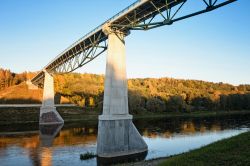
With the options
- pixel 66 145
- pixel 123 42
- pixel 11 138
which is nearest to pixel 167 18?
pixel 123 42

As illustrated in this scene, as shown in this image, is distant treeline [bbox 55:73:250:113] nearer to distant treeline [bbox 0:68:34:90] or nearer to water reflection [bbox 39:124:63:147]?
distant treeline [bbox 0:68:34:90]

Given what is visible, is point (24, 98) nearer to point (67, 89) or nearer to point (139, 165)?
point (67, 89)

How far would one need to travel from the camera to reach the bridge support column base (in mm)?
33250

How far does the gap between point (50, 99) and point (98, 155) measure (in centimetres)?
5206

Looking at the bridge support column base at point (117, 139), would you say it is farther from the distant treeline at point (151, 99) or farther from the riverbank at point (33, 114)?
the distant treeline at point (151, 99)

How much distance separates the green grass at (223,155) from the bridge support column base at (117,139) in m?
16.0

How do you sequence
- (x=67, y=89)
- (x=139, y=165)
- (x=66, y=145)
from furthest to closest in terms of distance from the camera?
(x=67, y=89)
(x=66, y=145)
(x=139, y=165)

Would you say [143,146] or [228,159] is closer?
[228,159]

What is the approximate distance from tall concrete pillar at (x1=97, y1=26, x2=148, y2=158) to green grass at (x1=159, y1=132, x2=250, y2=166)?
16.1 m

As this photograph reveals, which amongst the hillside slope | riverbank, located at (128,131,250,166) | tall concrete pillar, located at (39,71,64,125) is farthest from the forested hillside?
riverbank, located at (128,131,250,166)

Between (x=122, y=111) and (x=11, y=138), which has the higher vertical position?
(x=122, y=111)

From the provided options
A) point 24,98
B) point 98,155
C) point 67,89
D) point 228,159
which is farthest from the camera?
point 67,89

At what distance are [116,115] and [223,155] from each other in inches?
739

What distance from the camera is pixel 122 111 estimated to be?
35219 millimetres
